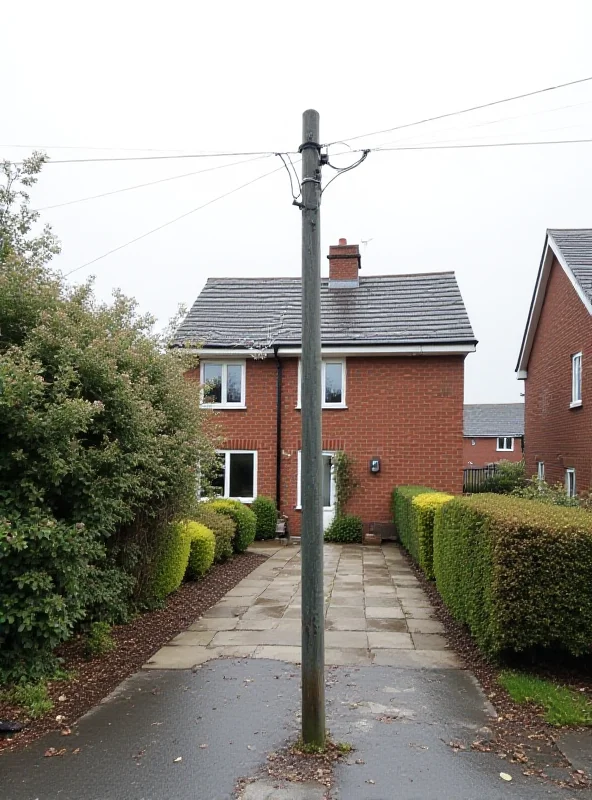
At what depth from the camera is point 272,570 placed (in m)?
11.4

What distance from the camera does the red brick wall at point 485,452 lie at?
47.7 meters

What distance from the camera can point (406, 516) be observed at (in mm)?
12656

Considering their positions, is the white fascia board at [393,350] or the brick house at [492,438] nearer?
the white fascia board at [393,350]

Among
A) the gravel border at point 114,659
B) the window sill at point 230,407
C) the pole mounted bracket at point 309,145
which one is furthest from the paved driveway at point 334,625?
the window sill at point 230,407

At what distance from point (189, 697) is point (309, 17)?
6.21 meters

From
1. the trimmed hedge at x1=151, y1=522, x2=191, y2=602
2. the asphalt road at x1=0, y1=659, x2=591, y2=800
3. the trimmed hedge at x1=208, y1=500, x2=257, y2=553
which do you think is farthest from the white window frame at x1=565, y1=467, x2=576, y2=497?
the asphalt road at x1=0, y1=659, x2=591, y2=800

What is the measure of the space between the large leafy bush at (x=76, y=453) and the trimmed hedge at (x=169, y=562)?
0.61 feet

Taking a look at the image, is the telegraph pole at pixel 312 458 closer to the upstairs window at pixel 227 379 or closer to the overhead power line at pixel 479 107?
the overhead power line at pixel 479 107

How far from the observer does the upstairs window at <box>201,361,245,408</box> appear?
1652 cm

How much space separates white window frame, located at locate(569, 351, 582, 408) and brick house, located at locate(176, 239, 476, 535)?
2629 millimetres

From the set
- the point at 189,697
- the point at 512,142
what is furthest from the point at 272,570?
the point at 512,142

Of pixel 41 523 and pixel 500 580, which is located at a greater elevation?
pixel 41 523

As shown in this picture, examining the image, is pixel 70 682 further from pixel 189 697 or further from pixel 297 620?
pixel 297 620

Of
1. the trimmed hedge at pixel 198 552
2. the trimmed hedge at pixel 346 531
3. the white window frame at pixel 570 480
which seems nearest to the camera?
the trimmed hedge at pixel 198 552
